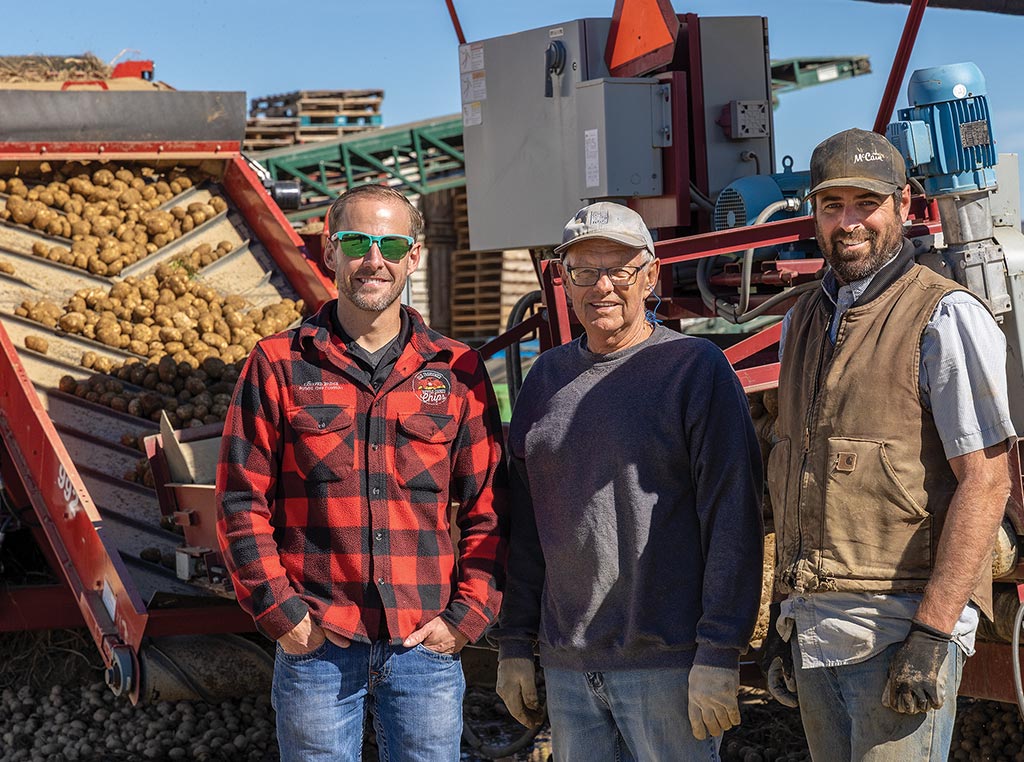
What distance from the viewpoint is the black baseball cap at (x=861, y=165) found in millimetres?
2475

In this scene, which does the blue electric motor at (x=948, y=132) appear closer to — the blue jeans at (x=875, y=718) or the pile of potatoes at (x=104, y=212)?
the blue jeans at (x=875, y=718)

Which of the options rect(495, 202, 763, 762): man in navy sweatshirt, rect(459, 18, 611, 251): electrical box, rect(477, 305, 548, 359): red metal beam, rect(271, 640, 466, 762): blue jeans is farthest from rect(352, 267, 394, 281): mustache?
rect(459, 18, 611, 251): electrical box

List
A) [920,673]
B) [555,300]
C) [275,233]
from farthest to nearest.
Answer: [275,233] → [555,300] → [920,673]

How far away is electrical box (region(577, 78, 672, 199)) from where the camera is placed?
5035 mm

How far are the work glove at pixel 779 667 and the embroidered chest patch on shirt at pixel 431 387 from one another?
89 centimetres

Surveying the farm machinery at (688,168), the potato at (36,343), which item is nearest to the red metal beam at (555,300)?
the farm machinery at (688,168)

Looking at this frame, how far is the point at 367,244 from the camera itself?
2.76 m

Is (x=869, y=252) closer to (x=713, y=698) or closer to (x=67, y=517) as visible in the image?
(x=713, y=698)

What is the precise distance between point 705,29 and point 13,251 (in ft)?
12.0

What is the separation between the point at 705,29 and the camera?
5.28 meters

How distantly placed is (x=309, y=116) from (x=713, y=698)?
1511 centimetres

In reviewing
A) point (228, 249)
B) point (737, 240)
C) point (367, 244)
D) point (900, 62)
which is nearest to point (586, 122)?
point (737, 240)

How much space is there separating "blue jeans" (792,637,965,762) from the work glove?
130mm

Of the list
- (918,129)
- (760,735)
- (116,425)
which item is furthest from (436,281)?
(918,129)
